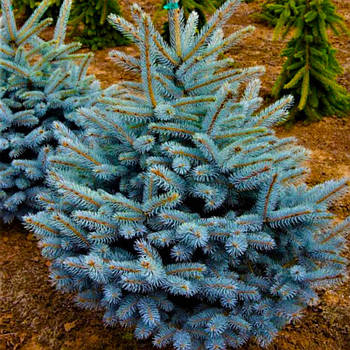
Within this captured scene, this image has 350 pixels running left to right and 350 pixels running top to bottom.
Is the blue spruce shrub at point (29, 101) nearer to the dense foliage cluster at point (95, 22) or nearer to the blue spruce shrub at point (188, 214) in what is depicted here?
the blue spruce shrub at point (188, 214)

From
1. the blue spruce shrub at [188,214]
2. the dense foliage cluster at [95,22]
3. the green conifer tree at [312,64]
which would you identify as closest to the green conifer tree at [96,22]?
the dense foliage cluster at [95,22]

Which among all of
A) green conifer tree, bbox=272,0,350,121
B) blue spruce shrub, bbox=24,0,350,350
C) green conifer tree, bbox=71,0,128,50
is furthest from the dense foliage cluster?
blue spruce shrub, bbox=24,0,350,350

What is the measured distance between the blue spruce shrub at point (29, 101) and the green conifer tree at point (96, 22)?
2743 mm

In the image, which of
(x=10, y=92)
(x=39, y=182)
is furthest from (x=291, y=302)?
(x=10, y=92)

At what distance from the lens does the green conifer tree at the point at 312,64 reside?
4.38 metres

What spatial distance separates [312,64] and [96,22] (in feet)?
11.0

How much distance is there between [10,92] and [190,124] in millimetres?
1960

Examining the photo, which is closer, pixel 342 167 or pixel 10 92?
pixel 10 92

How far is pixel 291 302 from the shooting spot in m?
2.22

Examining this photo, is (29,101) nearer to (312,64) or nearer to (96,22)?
(312,64)

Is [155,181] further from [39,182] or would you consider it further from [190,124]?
[39,182]

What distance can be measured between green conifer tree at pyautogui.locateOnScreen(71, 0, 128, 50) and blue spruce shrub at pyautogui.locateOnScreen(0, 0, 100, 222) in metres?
2.74

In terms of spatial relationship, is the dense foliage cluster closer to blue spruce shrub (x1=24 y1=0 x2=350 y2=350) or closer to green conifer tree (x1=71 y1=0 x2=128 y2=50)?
green conifer tree (x1=71 y1=0 x2=128 y2=50)

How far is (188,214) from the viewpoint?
2.12 m
